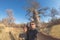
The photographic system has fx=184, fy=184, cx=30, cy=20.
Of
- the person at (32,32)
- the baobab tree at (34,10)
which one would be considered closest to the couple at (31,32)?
the person at (32,32)

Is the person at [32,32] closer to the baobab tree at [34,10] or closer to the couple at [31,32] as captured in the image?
the couple at [31,32]

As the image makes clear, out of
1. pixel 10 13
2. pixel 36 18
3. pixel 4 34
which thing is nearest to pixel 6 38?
pixel 4 34

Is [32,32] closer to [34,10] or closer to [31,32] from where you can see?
[31,32]

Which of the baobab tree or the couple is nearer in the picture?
the couple

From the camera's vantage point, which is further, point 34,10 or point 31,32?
point 34,10

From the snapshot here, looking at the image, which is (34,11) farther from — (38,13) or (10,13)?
(10,13)

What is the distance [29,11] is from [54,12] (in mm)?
4583

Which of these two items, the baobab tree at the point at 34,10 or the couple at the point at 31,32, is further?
the baobab tree at the point at 34,10

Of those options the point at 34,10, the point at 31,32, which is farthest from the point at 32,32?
the point at 34,10

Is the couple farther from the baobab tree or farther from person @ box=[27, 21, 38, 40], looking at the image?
the baobab tree

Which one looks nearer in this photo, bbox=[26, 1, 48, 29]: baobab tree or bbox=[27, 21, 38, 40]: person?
bbox=[27, 21, 38, 40]: person

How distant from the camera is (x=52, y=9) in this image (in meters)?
24.9

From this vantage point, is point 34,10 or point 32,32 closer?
point 32,32

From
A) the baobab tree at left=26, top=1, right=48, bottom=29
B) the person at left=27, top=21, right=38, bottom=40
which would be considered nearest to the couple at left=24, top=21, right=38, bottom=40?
the person at left=27, top=21, right=38, bottom=40
